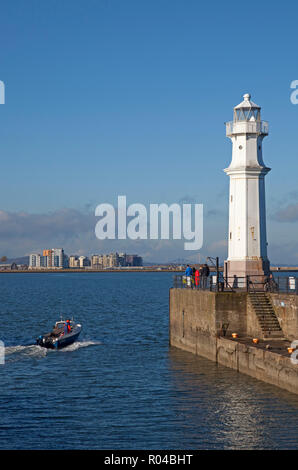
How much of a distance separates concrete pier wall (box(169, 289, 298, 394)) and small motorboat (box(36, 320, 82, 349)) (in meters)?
6.55

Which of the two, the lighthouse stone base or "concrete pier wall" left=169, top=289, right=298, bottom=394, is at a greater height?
the lighthouse stone base

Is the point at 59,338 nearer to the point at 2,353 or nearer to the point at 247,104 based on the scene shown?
the point at 2,353

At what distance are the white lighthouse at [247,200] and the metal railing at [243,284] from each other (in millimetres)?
969

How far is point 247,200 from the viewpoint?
4100cm

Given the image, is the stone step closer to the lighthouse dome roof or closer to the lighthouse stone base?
the lighthouse stone base

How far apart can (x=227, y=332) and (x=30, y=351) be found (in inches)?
495

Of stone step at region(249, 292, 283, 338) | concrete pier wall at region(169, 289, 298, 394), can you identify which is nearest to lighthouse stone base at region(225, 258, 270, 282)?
concrete pier wall at region(169, 289, 298, 394)

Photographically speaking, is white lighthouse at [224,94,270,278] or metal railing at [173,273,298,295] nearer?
metal railing at [173,273,298,295]

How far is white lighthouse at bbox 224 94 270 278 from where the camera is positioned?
1612 inches

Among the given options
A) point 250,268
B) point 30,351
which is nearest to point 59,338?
point 30,351

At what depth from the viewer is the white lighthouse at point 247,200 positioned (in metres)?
→ 40.9

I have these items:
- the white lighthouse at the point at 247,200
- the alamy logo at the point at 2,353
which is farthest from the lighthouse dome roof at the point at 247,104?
the alamy logo at the point at 2,353

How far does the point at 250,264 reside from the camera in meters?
41.0
